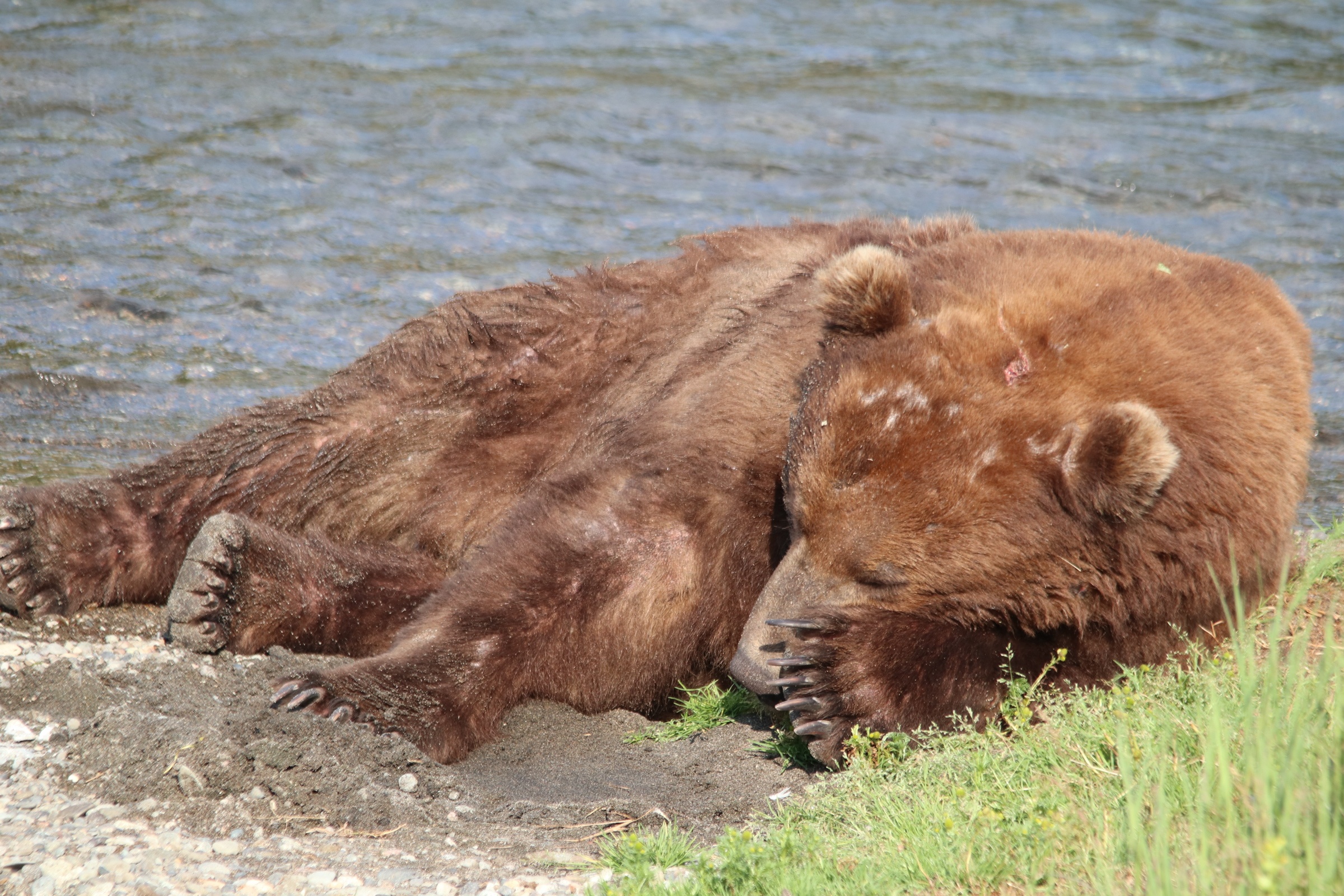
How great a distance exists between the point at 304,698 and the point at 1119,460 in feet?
7.07

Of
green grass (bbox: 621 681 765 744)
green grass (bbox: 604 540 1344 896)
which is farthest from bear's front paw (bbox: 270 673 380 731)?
green grass (bbox: 604 540 1344 896)

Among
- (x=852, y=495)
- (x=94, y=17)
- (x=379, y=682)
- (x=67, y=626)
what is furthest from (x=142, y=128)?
(x=852, y=495)

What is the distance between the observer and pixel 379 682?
353 centimetres

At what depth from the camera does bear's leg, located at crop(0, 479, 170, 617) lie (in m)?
4.14

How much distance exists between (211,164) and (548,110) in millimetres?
2867

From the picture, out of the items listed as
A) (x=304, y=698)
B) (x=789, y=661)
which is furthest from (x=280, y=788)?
(x=789, y=661)

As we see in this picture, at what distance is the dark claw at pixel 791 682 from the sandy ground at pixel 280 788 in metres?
0.26

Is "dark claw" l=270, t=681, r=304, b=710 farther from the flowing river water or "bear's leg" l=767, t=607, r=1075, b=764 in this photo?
the flowing river water

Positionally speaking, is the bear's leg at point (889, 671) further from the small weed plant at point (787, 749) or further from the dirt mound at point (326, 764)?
the dirt mound at point (326, 764)

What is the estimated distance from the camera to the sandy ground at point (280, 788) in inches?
106

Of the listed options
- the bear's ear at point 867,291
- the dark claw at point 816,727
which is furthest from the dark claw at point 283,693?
the bear's ear at point 867,291

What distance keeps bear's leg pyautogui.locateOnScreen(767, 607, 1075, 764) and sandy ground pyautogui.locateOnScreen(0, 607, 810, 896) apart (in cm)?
21

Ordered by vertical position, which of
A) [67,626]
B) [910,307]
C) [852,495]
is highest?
[910,307]

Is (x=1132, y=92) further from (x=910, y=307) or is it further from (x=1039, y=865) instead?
(x=1039, y=865)
